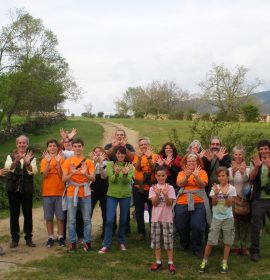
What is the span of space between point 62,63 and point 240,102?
21.8 meters

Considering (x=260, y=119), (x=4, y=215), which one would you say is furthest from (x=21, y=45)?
(x=4, y=215)

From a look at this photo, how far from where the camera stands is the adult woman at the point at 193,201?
20.9ft

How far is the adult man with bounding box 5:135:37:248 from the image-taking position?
696 cm

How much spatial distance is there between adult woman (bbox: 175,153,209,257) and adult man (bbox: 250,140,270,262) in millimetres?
753

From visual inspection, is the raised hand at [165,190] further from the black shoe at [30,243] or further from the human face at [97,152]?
the black shoe at [30,243]

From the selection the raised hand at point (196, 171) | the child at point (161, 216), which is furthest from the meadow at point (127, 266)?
the raised hand at point (196, 171)

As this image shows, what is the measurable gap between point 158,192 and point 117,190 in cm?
94

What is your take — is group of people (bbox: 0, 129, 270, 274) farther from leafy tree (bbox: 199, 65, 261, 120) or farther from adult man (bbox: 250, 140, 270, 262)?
leafy tree (bbox: 199, 65, 261, 120)

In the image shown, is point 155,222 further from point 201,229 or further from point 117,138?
point 117,138

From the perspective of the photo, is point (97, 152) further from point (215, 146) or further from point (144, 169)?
point (215, 146)

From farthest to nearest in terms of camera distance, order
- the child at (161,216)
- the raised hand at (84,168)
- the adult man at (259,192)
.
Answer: the raised hand at (84,168) < the adult man at (259,192) < the child at (161,216)

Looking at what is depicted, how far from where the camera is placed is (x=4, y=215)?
10.2 meters

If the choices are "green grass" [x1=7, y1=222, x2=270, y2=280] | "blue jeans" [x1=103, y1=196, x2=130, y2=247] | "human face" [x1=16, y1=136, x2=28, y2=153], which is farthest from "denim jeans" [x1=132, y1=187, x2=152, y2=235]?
"human face" [x1=16, y1=136, x2=28, y2=153]

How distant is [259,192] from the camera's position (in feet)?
21.2
